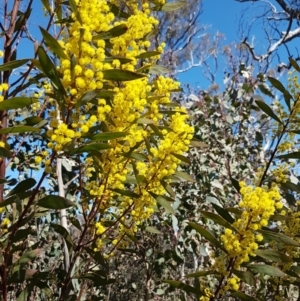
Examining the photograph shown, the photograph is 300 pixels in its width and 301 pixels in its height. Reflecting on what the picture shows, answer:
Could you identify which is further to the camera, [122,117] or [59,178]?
[59,178]

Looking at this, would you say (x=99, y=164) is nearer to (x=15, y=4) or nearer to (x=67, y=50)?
(x=67, y=50)

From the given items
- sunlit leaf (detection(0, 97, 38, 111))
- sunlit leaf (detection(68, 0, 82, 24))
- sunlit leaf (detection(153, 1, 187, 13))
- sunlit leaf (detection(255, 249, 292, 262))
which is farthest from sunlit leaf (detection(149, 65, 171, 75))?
sunlit leaf (detection(255, 249, 292, 262))

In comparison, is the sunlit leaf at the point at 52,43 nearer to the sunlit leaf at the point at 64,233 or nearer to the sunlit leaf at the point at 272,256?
the sunlit leaf at the point at 64,233

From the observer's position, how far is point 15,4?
1.63 metres

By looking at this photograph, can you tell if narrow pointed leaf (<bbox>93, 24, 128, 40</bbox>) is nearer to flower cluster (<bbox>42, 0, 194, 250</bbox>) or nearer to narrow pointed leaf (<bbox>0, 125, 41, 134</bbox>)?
flower cluster (<bbox>42, 0, 194, 250</bbox>)

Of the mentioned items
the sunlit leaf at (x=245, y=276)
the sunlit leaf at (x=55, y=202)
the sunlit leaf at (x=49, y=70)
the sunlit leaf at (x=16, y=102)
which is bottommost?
the sunlit leaf at (x=245, y=276)

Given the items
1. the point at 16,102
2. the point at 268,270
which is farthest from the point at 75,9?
the point at 268,270

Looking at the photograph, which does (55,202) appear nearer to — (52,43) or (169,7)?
(52,43)

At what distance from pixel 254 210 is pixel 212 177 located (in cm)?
234

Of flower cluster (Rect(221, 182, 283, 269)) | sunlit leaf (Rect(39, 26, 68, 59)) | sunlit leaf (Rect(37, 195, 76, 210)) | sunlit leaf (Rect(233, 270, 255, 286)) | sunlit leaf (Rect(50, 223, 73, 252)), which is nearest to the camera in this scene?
sunlit leaf (Rect(39, 26, 68, 59))

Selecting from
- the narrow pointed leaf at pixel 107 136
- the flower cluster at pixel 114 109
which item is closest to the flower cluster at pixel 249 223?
the flower cluster at pixel 114 109

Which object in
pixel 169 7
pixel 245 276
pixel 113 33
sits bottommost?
pixel 245 276

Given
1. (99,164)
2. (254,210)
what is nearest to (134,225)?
(99,164)

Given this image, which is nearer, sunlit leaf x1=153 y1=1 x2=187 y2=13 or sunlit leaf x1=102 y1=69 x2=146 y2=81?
sunlit leaf x1=102 y1=69 x2=146 y2=81
